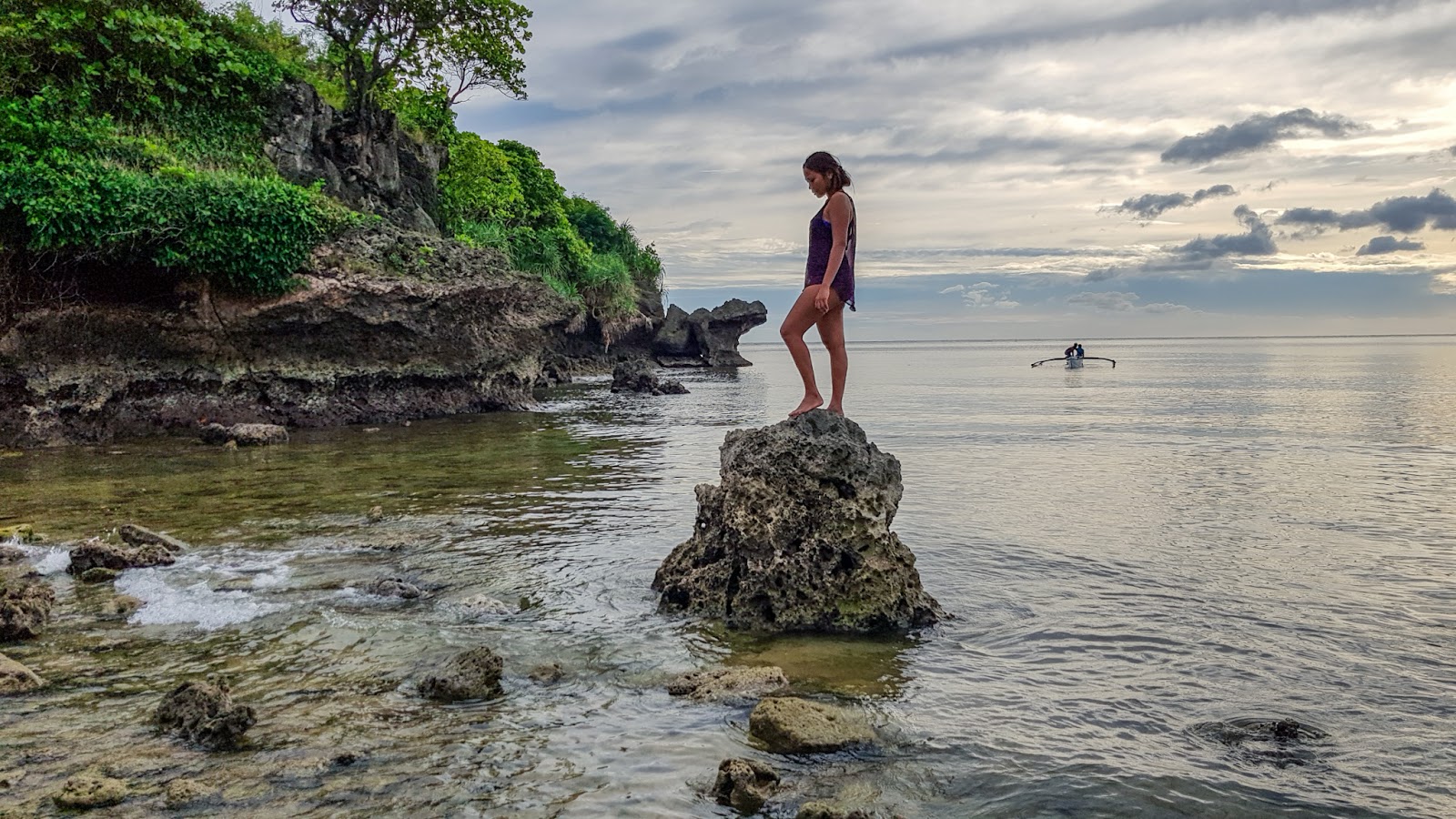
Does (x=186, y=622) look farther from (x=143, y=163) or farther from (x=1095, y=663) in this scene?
(x=143, y=163)

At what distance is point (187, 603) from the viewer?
7320mm

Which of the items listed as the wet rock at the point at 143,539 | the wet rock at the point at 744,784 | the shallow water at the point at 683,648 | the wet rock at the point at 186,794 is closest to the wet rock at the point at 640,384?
the shallow water at the point at 683,648

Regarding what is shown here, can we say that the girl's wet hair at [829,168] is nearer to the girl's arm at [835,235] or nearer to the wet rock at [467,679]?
the girl's arm at [835,235]

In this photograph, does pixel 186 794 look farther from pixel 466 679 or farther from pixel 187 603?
pixel 187 603

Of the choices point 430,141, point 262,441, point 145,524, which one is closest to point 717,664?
point 145,524

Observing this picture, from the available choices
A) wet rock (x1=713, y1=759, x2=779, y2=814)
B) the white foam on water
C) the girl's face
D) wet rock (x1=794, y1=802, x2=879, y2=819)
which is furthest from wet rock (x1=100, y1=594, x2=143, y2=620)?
the girl's face

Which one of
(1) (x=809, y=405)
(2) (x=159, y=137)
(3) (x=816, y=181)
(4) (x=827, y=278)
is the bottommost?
(1) (x=809, y=405)

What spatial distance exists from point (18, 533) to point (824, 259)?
8639mm

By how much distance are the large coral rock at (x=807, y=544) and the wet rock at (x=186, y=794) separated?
3903 mm

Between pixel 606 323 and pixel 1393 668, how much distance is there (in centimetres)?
4304

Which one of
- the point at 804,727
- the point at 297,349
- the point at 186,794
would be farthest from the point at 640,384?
the point at 186,794

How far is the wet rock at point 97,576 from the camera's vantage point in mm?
7973

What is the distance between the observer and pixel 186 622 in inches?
272

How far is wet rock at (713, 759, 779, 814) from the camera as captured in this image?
171 inches
